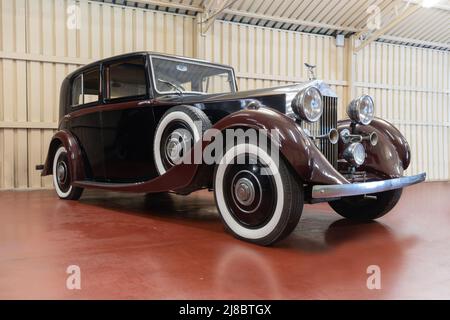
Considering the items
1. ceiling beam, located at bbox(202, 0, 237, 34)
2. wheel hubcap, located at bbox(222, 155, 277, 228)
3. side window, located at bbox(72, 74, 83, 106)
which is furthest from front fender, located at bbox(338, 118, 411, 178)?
ceiling beam, located at bbox(202, 0, 237, 34)

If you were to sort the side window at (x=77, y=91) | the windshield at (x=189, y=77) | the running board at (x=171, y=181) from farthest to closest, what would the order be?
the side window at (x=77, y=91)
the windshield at (x=189, y=77)
the running board at (x=171, y=181)

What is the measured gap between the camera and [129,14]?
6531 millimetres

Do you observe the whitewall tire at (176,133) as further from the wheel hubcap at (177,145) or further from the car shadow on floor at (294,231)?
the car shadow on floor at (294,231)

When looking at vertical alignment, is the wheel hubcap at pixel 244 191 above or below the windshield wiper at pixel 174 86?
below

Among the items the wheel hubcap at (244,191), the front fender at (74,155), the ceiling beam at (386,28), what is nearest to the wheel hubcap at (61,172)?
the front fender at (74,155)

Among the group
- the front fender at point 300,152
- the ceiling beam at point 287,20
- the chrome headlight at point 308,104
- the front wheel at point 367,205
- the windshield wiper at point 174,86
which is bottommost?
the front wheel at point 367,205

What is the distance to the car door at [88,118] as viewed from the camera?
3947mm

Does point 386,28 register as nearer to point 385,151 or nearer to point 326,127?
point 385,151

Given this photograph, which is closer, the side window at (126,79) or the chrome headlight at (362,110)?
the chrome headlight at (362,110)

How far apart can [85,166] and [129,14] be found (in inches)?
138

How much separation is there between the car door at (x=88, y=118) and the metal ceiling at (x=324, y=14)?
2.69 metres

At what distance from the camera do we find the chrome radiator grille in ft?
8.74

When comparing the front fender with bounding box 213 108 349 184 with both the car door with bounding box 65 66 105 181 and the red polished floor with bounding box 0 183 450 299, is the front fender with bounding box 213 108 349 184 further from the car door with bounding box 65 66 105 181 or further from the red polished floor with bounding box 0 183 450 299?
the car door with bounding box 65 66 105 181

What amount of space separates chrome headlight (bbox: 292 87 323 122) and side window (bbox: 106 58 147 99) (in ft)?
5.24
